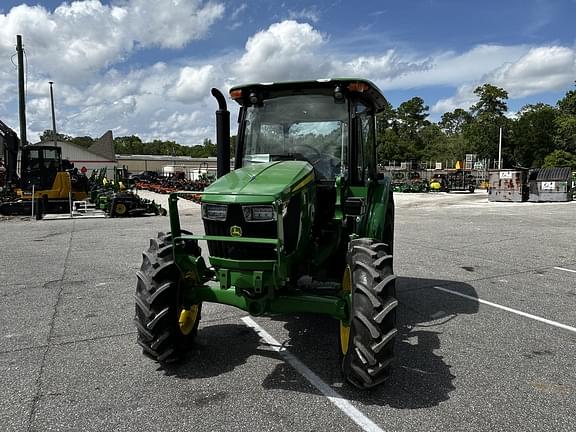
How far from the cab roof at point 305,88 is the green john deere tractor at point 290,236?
11 mm

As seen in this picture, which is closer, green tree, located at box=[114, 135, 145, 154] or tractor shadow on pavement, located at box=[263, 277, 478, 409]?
tractor shadow on pavement, located at box=[263, 277, 478, 409]

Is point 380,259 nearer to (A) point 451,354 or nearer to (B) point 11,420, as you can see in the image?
(A) point 451,354

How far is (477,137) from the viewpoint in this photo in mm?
66312

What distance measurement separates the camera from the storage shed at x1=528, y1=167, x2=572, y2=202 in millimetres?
27469

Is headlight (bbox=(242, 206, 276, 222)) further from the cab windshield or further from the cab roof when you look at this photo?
the cab roof

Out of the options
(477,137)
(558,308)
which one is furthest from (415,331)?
(477,137)

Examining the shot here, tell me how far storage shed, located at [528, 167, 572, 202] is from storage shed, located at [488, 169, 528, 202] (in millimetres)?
573

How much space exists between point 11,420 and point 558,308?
6044 millimetres

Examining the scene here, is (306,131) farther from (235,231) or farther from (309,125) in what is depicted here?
(235,231)

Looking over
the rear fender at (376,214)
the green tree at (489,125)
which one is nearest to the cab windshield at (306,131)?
the rear fender at (376,214)

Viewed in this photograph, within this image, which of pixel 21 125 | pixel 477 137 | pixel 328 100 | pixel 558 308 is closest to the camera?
pixel 328 100

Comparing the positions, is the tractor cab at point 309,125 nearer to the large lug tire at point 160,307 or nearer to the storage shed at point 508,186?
the large lug tire at point 160,307

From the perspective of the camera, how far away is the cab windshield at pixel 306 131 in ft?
16.3

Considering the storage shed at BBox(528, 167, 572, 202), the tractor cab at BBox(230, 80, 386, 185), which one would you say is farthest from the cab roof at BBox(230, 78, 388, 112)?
the storage shed at BBox(528, 167, 572, 202)
